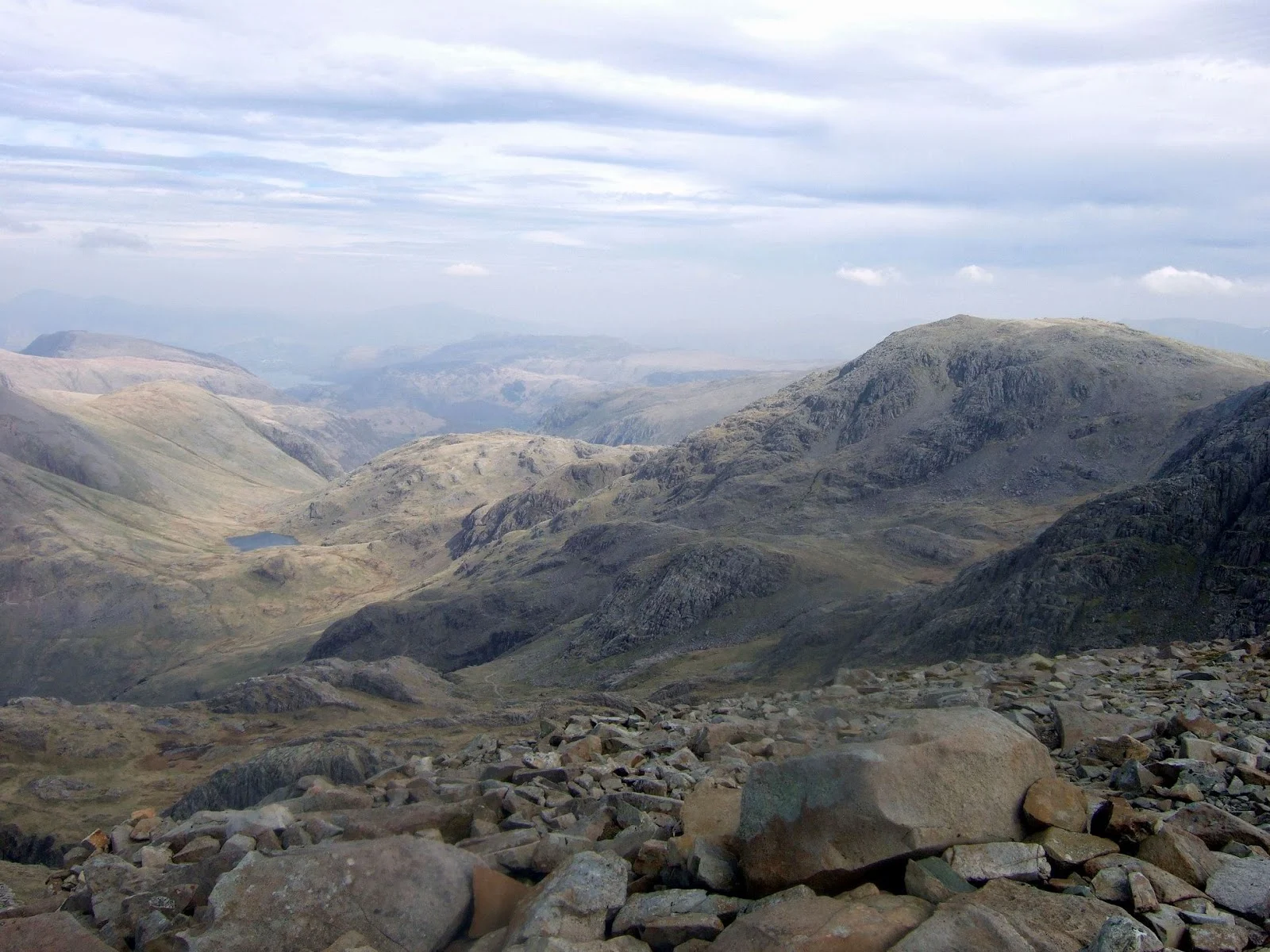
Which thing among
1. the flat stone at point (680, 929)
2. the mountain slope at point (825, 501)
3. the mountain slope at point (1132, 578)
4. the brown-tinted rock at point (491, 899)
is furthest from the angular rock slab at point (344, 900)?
the mountain slope at point (825, 501)

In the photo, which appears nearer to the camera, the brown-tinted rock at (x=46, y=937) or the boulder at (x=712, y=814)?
the brown-tinted rock at (x=46, y=937)

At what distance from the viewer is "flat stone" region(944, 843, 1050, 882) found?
397 inches

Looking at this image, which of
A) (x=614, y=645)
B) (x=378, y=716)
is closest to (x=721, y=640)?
(x=614, y=645)

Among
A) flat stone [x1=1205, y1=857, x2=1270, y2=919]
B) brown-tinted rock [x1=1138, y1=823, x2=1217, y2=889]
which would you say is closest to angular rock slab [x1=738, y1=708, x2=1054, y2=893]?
brown-tinted rock [x1=1138, y1=823, x2=1217, y2=889]

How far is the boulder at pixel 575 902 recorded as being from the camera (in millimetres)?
10398

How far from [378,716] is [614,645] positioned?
3203 cm

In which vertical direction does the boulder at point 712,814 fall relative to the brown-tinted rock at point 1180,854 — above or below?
below

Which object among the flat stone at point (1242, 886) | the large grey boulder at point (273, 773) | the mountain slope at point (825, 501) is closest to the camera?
the flat stone at point (1242, 886)

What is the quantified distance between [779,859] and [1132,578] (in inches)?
2156

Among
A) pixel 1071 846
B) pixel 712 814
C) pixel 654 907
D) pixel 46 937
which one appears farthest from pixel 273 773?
pixel 1071 846

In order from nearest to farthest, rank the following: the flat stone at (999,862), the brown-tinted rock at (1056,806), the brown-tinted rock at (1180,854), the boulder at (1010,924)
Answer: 1. the boulder at (1010,924)
2. the brown-tinted rock at (1180,854)
3. the flat stone at (999,862)
4. the brown-tinted rock at (1056,806)

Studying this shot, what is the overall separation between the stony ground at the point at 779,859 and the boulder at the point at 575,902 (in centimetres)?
3

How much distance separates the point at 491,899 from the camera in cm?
1185

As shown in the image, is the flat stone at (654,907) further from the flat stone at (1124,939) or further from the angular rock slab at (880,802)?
the flat stone at (1124,939)
